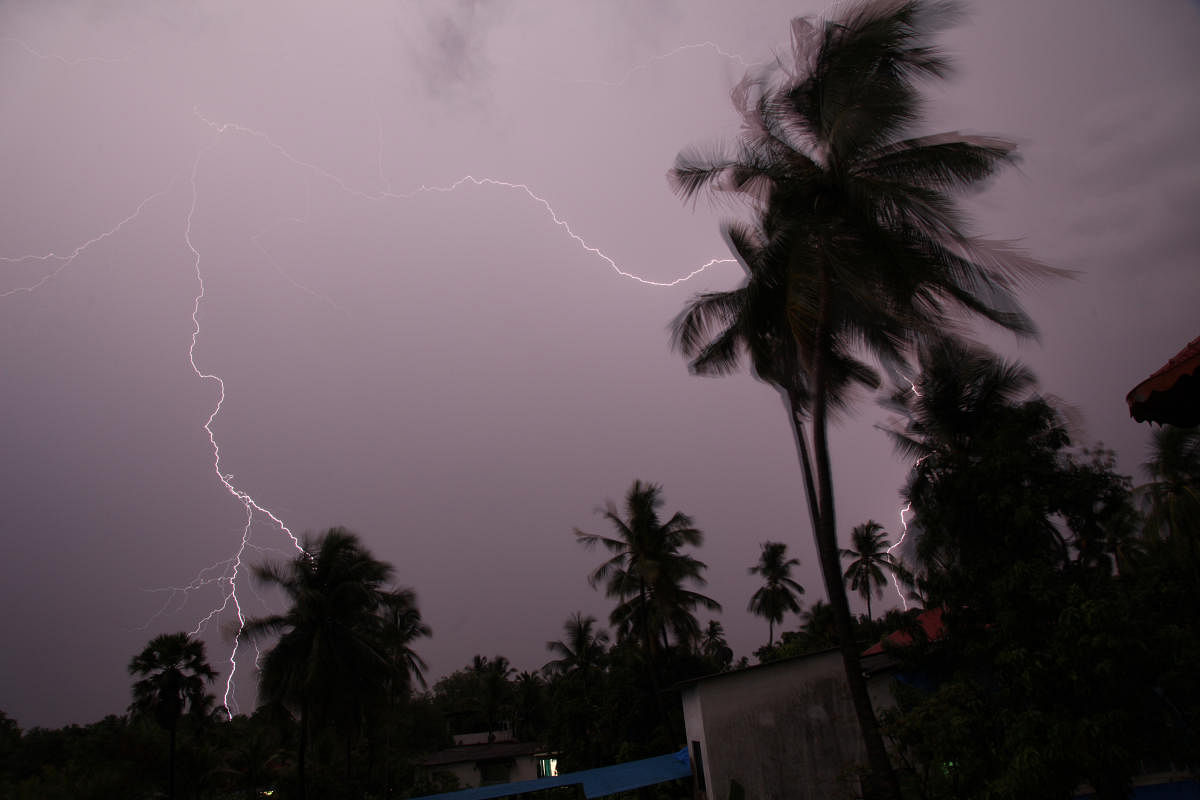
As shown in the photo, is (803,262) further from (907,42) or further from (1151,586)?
(1151,586)

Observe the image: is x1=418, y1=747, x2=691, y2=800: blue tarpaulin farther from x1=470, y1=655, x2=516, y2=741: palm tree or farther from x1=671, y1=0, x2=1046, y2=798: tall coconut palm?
x1=470, y1=655, x2=516, y2=741: palm tree

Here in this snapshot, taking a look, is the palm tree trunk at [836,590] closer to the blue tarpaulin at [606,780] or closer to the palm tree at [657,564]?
the blue tarpaulin at [606,780]

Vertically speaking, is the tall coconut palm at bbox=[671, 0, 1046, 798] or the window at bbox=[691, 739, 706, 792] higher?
the tall coconut palm at bbox=[671, 0, 1046, 798]

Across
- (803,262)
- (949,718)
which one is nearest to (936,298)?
(803,262)

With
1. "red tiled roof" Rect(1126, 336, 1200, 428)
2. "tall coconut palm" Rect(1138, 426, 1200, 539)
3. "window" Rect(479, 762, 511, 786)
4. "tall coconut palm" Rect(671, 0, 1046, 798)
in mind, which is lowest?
"window" Rect(479, 762, 511, 786)

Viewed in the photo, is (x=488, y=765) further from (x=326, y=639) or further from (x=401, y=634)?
(x=326, y=639)

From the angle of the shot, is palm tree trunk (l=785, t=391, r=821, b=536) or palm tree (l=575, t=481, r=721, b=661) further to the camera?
palm tree (l=575, t=481, r=721, b=661)

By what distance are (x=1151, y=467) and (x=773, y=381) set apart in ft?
41.7

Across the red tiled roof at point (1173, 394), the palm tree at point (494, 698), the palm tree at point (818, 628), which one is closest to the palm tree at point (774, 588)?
the palm tree at point (818, 628)

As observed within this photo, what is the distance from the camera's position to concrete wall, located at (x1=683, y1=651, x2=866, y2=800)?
48.9 feet

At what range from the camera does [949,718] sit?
965 cm

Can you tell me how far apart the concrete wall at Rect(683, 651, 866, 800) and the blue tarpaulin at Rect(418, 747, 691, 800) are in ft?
5.88

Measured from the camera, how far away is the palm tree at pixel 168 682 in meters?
24.3

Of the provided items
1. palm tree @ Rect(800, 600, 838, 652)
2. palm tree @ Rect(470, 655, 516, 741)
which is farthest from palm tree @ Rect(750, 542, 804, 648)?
palm tree @ Rect(470, 655, 516, 741)
